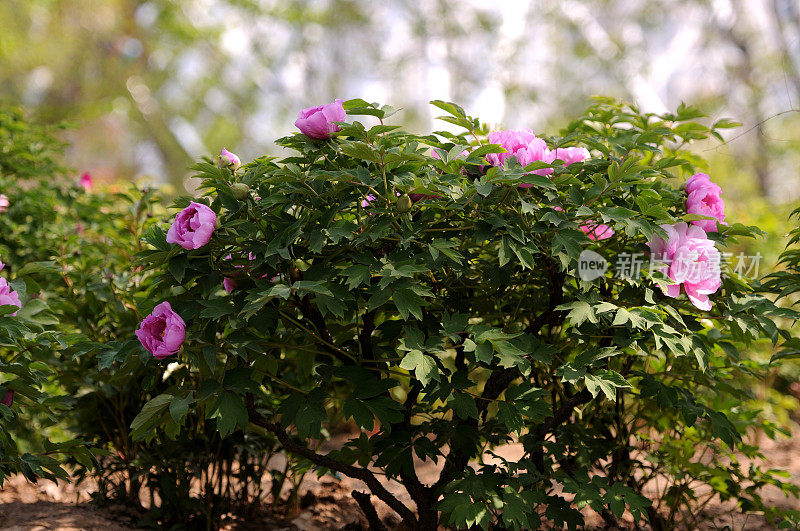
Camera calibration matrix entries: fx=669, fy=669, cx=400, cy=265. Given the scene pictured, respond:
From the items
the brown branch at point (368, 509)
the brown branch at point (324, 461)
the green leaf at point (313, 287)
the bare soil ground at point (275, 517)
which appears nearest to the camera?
the green leaf at point (313, 287)

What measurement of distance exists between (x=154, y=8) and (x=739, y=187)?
44.1 feet

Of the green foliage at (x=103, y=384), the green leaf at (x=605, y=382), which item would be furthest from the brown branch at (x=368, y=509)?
the green leaf at (x=605, y=382)

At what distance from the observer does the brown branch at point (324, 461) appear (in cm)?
169

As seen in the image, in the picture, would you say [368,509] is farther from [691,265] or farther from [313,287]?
[691,265]

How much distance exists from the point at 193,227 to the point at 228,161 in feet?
0.80

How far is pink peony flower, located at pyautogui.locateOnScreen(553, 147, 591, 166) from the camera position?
1.70 m

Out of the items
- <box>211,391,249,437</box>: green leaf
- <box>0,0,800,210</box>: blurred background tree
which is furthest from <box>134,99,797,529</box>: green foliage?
<box>0,0,800,210</box>: blurred background tree

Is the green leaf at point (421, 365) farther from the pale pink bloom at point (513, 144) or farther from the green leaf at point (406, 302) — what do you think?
the pale pink bloom at point (513, 144)

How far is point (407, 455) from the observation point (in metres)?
1.70

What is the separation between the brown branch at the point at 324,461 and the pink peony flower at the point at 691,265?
0.90m

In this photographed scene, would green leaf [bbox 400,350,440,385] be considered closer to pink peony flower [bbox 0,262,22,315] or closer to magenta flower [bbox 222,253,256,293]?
magenta flower [bbox 222,253,256,293]

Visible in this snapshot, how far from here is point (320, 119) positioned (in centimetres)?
156

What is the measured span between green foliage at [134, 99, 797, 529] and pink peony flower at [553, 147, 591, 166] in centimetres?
3

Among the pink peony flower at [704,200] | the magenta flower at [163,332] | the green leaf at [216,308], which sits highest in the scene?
the pink peony flower at [704,200]
